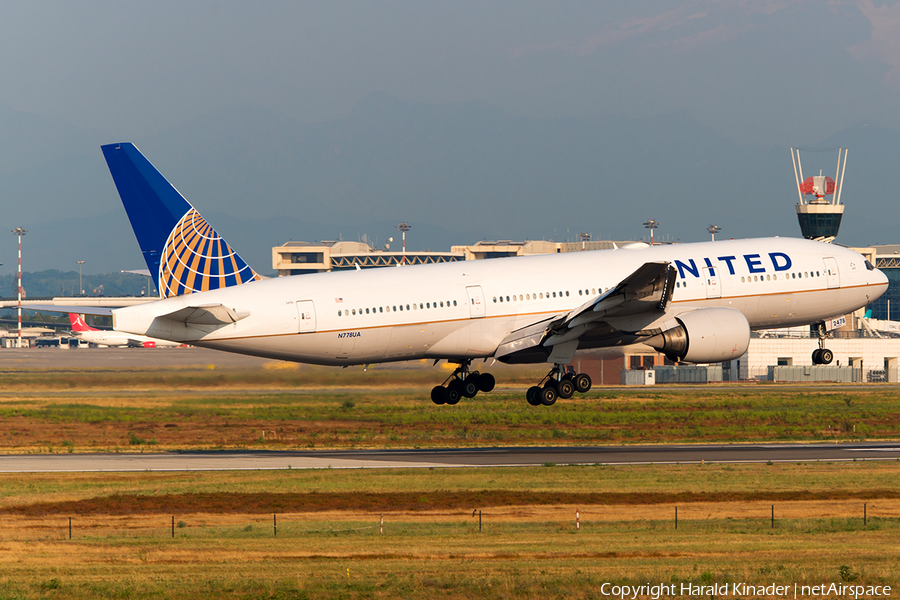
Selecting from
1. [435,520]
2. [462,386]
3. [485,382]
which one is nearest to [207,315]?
[435,520]

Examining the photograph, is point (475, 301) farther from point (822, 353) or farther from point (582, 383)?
→ point (822, 353)

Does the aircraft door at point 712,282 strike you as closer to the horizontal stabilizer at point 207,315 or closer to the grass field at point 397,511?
the grass field at point 397,511

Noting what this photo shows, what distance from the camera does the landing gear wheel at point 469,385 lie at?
48.0 meters

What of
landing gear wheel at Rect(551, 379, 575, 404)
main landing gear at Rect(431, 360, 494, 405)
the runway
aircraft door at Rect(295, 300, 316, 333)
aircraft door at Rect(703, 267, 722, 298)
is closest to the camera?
aircraft door at Rect(295, 300, 316, 333)

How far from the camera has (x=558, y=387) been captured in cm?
4559

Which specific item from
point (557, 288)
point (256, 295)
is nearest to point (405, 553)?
point (256, 295)

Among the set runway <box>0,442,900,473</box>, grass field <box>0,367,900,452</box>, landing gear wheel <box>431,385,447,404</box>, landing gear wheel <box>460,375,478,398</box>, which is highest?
landing gear wheel <box>460,375,478,398</box>

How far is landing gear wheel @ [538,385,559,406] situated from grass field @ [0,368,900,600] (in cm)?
340

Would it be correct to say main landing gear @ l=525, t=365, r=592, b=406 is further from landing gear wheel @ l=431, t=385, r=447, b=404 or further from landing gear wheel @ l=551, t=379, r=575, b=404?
landing gear wheel @ l=431, t=385, r=447, b=404

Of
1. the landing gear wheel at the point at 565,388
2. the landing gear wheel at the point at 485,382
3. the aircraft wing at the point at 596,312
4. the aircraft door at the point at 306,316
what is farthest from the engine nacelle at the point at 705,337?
the aircraft door at the point at 306,316

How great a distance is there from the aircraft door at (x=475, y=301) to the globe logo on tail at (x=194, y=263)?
9122mm

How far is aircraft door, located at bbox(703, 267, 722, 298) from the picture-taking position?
46.1 meters

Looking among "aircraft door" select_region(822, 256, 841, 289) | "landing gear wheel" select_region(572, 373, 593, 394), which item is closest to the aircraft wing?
"landing gear wheel" select_region(572, 373, 593, 394)

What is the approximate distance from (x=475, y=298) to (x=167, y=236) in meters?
12.7
